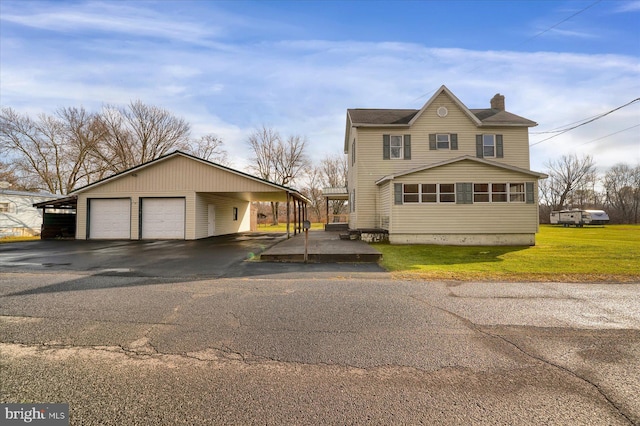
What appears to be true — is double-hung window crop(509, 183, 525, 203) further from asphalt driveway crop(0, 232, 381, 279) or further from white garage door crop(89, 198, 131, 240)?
white garage door crop(89, 198, 131, 240)

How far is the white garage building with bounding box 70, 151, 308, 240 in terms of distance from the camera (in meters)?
17.4

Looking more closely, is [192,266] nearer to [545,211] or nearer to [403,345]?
[403,345]

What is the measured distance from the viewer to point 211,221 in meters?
20.1

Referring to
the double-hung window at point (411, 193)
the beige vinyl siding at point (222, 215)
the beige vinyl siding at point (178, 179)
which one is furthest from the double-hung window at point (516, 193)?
the beige vinyl siding at point (222, 215)

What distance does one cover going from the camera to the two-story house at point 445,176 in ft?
47.8

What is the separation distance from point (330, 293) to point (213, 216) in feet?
54.7

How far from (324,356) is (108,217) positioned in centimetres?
1971

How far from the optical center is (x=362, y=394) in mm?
2502

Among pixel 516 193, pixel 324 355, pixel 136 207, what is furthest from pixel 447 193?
pixel 136 207

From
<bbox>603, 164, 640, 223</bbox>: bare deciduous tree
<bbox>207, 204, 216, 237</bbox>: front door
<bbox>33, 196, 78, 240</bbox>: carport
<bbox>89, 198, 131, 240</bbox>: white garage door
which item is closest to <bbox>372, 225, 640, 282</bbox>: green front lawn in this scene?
<bbox>207, 204, 216, 237</bbox>: front door

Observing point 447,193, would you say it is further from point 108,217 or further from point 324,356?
point 108,217

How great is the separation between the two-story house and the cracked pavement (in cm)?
883

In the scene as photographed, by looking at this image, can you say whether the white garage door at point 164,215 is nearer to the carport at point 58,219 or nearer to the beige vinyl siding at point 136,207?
the beige vinyl siding at point 136,207

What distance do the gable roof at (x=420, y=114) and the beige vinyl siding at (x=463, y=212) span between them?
4.57 m
